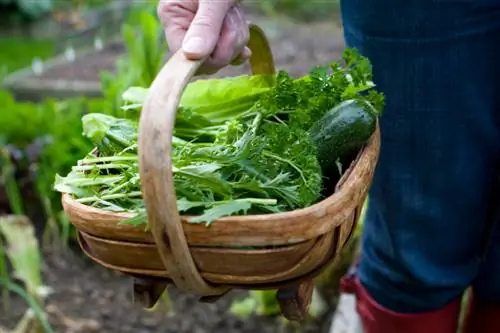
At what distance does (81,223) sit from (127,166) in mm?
140

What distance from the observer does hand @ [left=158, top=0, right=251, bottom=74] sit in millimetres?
1229

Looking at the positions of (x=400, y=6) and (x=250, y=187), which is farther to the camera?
(x=400, y=6)

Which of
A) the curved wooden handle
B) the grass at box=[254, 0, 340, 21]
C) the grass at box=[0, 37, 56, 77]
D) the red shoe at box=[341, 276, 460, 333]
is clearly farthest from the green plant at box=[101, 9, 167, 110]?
the grass at box=[254, 0, 340, 21]

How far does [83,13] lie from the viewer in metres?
6.37

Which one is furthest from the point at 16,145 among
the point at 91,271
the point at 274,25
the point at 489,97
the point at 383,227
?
the point at 274,25

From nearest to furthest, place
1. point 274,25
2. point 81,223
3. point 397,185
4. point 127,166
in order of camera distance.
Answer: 1. point 81,223
2. point 127,166
3. point 397,185
4. point 274,25

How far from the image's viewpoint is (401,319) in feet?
5.67

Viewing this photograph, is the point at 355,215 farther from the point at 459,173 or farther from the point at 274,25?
the point at 274,25

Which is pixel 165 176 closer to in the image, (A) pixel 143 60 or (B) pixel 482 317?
(B) pixel 482 317

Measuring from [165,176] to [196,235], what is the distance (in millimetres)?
96

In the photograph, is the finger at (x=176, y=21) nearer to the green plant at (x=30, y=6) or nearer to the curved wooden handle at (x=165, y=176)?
the curved wooden handle at (x=165, y=176)

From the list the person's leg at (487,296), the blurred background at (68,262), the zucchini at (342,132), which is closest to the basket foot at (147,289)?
the zucchini at (342,132)

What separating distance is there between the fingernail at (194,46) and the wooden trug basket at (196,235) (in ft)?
0.04

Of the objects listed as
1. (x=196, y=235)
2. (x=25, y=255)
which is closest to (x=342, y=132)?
(x=196, y=235)
